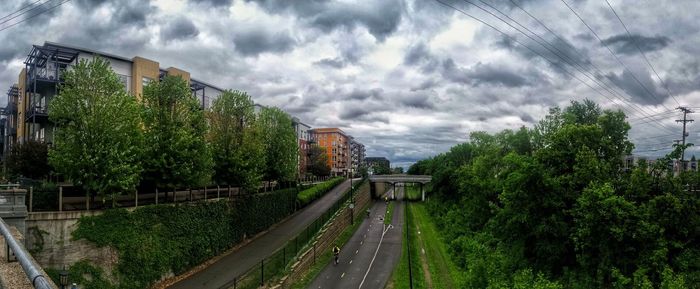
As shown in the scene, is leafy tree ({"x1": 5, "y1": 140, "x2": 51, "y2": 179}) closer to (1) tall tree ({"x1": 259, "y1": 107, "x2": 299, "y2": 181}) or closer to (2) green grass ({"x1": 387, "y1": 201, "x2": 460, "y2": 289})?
(1) tall tree ({"x1": 259, "y1": 107, "x2": 299, "y2": 181})

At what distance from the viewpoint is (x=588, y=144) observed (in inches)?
1288

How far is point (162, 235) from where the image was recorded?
32.2 meters

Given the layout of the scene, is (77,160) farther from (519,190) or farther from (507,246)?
(507,246)

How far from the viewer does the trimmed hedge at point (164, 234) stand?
27.9 m

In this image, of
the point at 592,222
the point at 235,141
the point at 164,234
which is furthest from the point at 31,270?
the point at 235,141

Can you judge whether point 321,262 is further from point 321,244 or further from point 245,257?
point 245,257

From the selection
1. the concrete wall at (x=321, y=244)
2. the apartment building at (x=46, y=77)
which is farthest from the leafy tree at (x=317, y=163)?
the apartment building at (x=46, y=77)

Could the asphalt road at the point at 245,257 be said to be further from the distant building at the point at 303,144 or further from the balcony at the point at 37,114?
the distant building at the point at 303,144

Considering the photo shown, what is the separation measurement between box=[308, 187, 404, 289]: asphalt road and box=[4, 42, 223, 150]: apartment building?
22.1 meters

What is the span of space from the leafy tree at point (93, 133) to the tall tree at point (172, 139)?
3.36m

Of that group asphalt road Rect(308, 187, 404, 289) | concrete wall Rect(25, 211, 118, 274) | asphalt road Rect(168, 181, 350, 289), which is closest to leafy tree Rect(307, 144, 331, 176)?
asphalt road Rect(308, 187, 404, 289)

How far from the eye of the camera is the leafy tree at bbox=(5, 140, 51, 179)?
1378 inches

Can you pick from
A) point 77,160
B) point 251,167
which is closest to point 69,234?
point 77,160

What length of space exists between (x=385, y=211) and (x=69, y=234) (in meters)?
70.2
